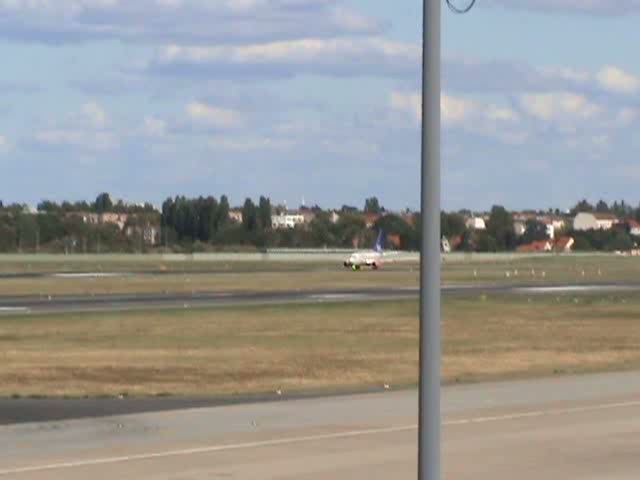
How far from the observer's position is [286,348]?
3875 centimetres

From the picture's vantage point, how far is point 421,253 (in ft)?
29.0

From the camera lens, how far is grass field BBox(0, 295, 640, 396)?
2983 cm

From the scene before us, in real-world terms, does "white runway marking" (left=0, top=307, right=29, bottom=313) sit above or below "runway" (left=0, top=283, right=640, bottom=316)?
below

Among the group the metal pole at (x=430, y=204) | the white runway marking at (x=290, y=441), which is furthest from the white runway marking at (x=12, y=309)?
the metal pole at (x=430, y=204)

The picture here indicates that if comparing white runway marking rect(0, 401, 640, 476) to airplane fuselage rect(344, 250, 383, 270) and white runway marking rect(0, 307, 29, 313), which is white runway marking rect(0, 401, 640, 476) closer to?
white runway marking rect(0, 307, 29, 313)

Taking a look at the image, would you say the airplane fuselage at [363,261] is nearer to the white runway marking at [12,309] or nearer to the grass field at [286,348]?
the grass field at [286,348]

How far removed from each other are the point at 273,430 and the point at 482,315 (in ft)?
117

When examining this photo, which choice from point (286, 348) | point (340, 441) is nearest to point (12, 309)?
point (286, 348)

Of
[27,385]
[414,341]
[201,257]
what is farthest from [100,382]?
[201,257]

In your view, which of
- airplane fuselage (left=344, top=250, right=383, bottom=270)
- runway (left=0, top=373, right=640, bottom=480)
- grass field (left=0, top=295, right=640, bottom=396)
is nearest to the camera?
runway (left=0, top=373, right=640, bottom=480)

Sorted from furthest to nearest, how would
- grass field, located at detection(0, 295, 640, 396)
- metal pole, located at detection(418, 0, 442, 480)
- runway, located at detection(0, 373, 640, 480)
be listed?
grass field, located at detection(0, 295, 640, 396) → runway, located at detection(0, 373, 640, 480) → metal pole, located at detection(418, 0, 442, 480)

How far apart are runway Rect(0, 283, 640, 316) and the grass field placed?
407 centimetres

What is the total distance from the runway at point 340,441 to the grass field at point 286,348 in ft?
13.5

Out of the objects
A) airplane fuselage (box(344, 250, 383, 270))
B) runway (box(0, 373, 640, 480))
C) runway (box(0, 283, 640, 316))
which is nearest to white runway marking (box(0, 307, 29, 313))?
runway (box(0, 283, 640, 316))
